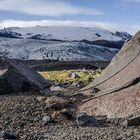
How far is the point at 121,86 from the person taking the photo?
15312mm

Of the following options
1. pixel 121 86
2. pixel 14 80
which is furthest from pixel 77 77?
pixel 121 86

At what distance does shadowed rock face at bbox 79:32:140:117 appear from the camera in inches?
522

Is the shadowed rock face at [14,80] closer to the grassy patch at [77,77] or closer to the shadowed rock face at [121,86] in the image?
the shadowed rock face at [121,86]

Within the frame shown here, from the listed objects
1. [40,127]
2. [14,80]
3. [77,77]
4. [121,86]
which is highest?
[121,86]

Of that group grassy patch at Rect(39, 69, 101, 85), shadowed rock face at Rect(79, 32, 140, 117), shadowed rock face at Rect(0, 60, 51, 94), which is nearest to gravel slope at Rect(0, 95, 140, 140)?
shadowed rock face at Rect(79, 32, 140, 117)

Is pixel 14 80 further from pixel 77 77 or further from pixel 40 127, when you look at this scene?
pixel 77 77

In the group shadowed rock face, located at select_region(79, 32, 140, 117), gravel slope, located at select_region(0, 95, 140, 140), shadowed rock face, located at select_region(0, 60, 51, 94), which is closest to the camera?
gravel slope, located at select_region(0, 95, 140, 140)

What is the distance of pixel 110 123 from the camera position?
12.6 metres

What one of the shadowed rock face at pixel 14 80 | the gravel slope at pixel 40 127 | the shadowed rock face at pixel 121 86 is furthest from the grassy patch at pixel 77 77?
the gravel slope at pixel 40 127

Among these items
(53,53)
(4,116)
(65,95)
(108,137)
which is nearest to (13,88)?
(65,95)

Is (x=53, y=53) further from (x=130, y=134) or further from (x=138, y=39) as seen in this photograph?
(x=130, y=134)

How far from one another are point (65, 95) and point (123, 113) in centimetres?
431

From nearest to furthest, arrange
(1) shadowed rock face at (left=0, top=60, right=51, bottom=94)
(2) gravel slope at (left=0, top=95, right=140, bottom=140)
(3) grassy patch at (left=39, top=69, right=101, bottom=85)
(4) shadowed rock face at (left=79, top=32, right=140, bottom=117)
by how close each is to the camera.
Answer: (2) gravel slope at (left=0, top=95, right=140, bottom=140)
(4) shadowed rock face at (left=79, top=32, right=140, bottom=117)
(1) shadowed rock face at (left=0, top=60, right=51, bottom=94)
(3) grassy patch at (left=39, top=69, right=101, bottom=85)

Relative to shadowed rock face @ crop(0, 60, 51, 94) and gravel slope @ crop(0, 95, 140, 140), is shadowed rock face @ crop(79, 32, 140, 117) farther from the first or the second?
shadowed rock face @ crop(0, 60, 51, 94)
